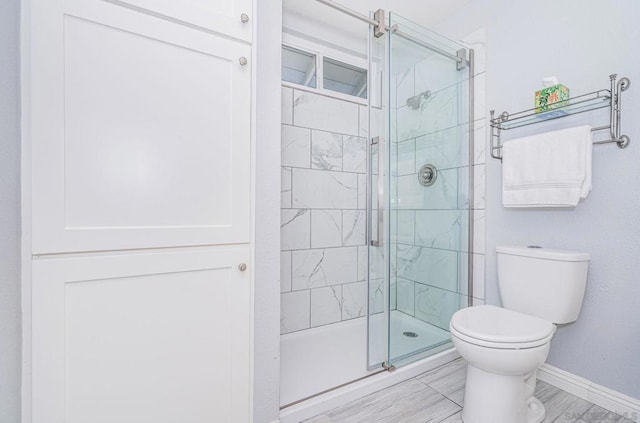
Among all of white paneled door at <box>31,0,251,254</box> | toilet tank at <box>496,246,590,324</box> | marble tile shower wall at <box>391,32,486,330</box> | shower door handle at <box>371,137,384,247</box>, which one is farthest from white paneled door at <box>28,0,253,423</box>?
toilet tank at <box>496,246,590,324</box>

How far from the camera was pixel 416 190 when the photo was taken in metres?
1.89

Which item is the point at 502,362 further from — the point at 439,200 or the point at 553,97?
the point at 553,97

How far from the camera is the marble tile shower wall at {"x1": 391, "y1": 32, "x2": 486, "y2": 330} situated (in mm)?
1840

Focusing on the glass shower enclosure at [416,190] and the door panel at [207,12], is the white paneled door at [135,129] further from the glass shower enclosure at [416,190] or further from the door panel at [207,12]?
the glass shower enclosure at [416,190]

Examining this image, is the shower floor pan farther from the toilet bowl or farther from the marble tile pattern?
the toilet bowl

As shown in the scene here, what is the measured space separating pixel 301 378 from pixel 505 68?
227cm

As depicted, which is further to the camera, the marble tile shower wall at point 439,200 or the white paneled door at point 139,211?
the marble tile shower wall at point 439,200

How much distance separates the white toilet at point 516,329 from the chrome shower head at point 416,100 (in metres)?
1.00

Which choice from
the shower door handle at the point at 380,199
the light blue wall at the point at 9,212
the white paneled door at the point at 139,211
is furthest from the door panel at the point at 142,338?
the shower door handle at the point at 380,199

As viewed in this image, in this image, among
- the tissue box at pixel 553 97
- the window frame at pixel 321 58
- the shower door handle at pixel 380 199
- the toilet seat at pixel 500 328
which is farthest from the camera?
the window frame at pixel 321 58

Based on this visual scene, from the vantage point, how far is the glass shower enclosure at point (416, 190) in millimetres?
1725

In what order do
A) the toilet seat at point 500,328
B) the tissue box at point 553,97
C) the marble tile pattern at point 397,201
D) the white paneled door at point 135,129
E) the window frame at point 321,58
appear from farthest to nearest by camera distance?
the window frame at point 321,58 < the marble tile pattern at point 397,201 < the tissue box at point 553,97 < the toilet seat at point 500,328 < the white paneled door at point 135,129

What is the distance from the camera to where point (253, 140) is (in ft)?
3.55

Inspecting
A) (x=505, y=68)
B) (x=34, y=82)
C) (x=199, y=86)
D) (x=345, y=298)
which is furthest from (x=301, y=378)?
(x=505, y=68)
